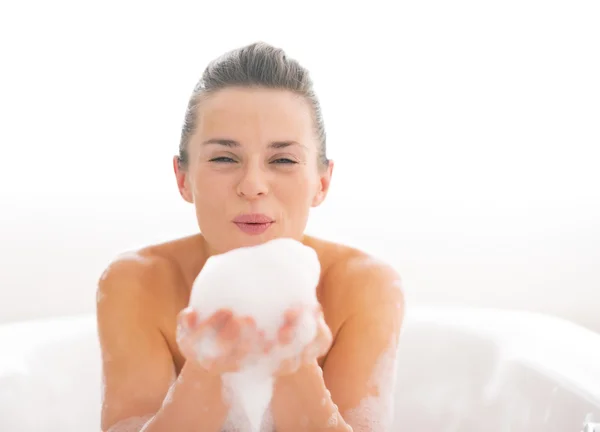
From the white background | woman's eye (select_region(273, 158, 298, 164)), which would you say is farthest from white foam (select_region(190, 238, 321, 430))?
the white background

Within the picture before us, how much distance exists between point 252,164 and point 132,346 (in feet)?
1.06

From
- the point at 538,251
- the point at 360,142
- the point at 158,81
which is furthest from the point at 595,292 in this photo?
the point at 158,81

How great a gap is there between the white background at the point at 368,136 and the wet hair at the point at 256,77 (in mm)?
849

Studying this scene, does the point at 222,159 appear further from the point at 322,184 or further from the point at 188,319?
the point at 188,319

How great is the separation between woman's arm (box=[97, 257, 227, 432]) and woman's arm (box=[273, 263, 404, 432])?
213 millimetres

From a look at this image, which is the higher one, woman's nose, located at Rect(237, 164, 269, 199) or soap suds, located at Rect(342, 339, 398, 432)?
woman's nose, located at Rect(237, 164, 269, 199)

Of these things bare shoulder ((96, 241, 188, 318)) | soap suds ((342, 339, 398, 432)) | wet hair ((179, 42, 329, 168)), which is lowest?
soap suds ((342, 339, 398, 432))

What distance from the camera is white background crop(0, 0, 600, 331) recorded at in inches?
74.8

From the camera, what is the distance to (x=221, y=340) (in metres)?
0.73

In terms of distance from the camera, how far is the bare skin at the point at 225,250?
0.90 metres

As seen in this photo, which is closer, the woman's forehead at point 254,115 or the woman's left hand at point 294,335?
the woman's left hand at point 294,335

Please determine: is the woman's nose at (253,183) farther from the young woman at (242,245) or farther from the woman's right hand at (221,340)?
the woman's right hand at (221,340)

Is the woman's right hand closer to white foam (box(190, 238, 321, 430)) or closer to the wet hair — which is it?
white foam (box(190, 238, 321, 430))

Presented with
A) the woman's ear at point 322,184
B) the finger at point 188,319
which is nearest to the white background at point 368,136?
the woman's ear at point 322,184
